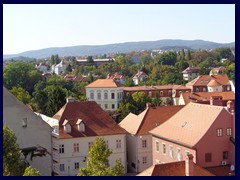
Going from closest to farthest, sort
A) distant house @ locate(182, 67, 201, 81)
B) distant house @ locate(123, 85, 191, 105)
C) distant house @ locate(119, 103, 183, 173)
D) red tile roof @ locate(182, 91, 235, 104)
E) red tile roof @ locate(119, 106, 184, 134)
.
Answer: distant house @ locate(119, 103, 183, 173) → red tile roof @ locate(119, 106, 184, 134) → red tile roof @ locate(182, 91, 235, 104) → distant house @ locate(123, 85, 191, 105) → distant house @ locate(182, 67, 201, 81)

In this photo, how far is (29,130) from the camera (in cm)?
1652

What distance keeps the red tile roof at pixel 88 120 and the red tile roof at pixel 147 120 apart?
980 mm

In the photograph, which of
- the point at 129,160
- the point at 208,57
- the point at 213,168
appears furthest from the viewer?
the point at 208,57

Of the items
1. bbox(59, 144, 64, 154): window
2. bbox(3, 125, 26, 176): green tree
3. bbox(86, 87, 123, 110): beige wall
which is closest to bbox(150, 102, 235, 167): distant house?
bbox(59, 144, 64, 154): window

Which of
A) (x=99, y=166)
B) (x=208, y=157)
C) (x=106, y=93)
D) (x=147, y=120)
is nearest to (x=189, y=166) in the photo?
(x=99, y=166)

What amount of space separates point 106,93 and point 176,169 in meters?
33.9

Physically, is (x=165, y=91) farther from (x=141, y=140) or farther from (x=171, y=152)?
(x=171, y=152)

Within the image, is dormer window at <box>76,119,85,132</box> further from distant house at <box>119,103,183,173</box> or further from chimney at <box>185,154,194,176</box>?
chimney at <box>185,154,194,176</box>

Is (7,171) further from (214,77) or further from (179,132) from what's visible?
(214,77)

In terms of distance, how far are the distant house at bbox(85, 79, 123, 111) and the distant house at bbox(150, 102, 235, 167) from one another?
2722 cm

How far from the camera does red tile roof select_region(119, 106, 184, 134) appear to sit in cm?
2098

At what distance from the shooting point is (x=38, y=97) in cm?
3844

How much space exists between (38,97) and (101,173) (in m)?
28.7
